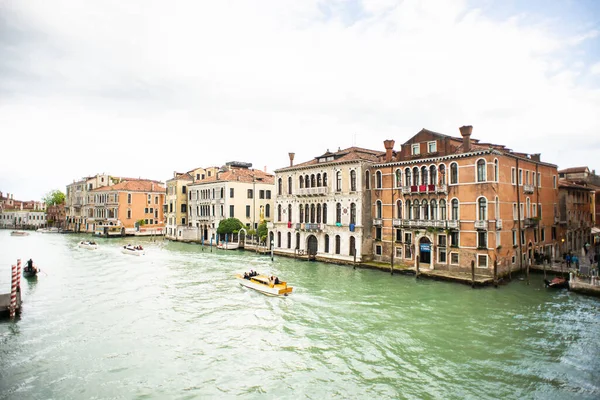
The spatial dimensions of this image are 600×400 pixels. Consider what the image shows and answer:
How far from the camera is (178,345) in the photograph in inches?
554

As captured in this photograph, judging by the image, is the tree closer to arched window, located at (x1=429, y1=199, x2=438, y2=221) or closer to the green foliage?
the green foliage

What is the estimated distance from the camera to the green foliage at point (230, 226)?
44.6 m

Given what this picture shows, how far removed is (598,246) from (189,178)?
172 ft

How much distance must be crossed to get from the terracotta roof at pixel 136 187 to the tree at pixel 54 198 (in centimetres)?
3107

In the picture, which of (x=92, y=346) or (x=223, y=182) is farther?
(x=223, y=182)

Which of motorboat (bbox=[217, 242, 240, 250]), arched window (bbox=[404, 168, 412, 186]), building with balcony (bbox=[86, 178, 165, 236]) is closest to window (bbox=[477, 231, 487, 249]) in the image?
arched window (bbox=[404, 168, 412, 186])

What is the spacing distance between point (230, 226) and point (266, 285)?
2394 centimetres

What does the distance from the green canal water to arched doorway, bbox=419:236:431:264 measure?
375 cm

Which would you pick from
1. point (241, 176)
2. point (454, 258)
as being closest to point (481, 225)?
point (454, 258)

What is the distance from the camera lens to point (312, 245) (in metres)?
35.8

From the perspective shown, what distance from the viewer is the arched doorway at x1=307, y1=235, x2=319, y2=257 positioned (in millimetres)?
35166

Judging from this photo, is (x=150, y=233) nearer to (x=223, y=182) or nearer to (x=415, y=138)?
(x=223, y=182)

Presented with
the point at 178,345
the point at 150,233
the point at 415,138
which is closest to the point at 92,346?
the point at 178,345

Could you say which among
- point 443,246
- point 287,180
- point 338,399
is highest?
point 287,180
